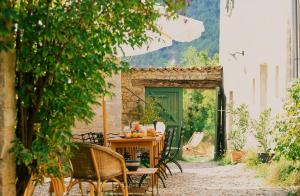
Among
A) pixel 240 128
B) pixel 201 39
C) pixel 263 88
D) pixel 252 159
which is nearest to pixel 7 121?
pixel 252 159

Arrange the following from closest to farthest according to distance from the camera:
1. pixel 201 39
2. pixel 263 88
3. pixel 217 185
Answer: pixel 217 185 → pixel 263 88 → pixel 201 39

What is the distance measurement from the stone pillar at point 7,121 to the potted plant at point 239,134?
8718 millimetres

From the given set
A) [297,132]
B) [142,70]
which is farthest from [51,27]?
[142,70]

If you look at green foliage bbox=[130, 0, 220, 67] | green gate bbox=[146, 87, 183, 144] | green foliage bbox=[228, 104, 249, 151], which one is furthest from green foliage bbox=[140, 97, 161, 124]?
green foliage bbox=[130, 0, 220, 67]

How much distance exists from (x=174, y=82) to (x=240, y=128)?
3.50m

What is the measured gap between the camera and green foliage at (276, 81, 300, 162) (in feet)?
21.6

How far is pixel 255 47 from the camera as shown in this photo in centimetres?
1197

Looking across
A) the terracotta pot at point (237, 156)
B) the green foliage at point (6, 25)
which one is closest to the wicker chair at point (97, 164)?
the green foliage at point (6, 25)

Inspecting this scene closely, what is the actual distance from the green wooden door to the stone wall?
0.77 ft

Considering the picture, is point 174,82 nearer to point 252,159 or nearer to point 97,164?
point 252,159

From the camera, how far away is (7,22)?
3.29 meters

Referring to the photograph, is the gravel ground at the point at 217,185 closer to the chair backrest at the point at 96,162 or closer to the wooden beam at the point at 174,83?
the chair backrest at the point at 96,162

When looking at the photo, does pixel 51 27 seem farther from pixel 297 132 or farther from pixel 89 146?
pixel 297 132

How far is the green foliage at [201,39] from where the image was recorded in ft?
122
